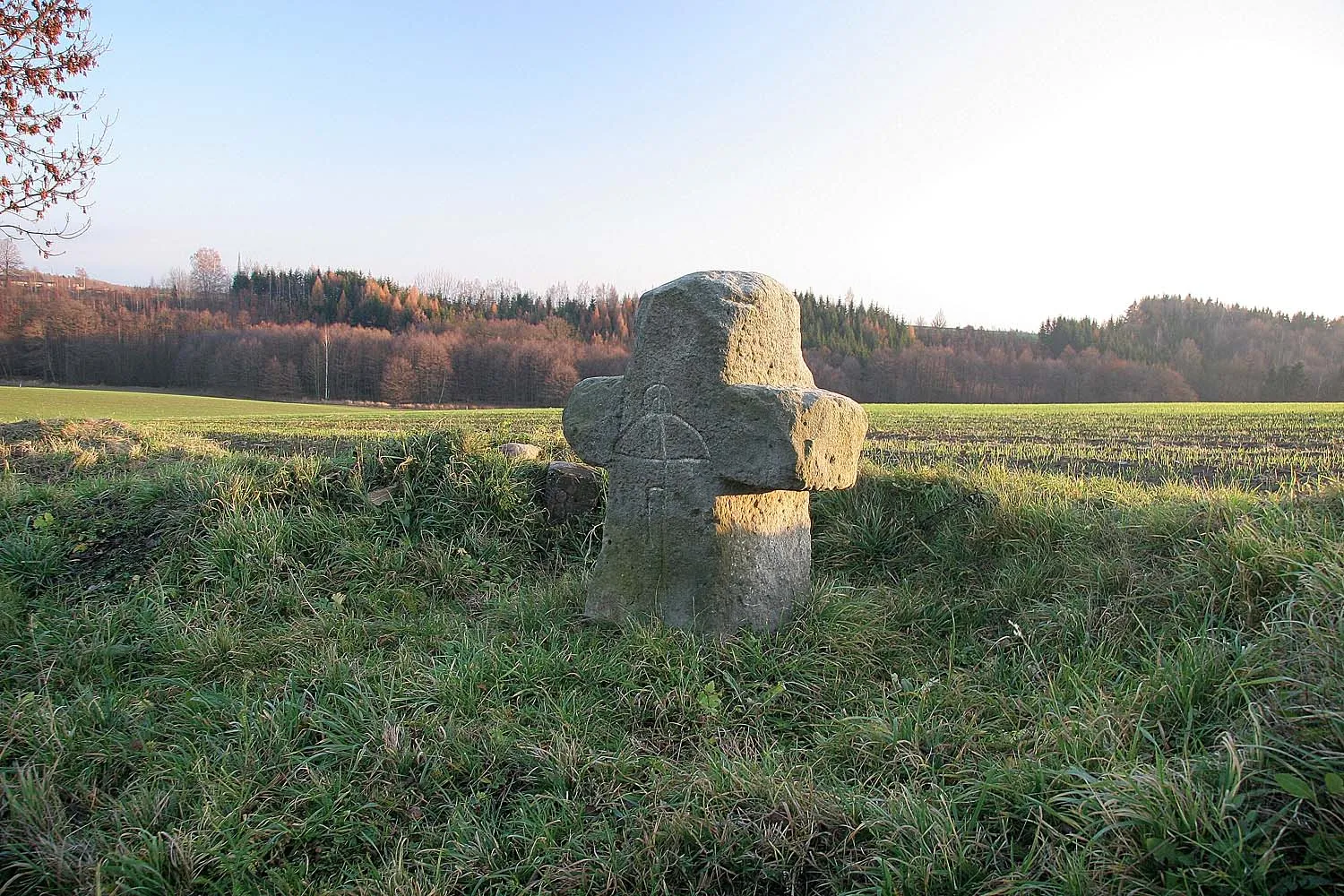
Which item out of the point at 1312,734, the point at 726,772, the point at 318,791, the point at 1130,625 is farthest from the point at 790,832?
the point at 1130,625

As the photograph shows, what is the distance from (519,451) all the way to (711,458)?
3.44 metres

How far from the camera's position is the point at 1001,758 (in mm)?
2738

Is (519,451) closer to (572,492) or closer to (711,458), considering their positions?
(572,492)

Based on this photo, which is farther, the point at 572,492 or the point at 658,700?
the point at 572,492

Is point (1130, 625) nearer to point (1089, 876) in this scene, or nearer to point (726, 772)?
point (1089, 876)

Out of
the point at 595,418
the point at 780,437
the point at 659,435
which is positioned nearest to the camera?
the point at 780,437

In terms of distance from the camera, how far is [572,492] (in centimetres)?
632

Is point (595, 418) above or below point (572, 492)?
above

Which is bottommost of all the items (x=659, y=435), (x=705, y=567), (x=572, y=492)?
(x=705, y=567)

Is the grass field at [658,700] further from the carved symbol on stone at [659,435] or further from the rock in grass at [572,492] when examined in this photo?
the carved symbol on stone at [659,435]

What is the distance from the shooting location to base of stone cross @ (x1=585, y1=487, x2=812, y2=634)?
4.20 metres

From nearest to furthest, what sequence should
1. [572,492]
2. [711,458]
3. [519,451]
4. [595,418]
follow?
[711,458] → [595,418] → [572,492] → [519,451]

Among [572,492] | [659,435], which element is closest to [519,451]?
[572,492]

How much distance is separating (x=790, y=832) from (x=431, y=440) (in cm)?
510
